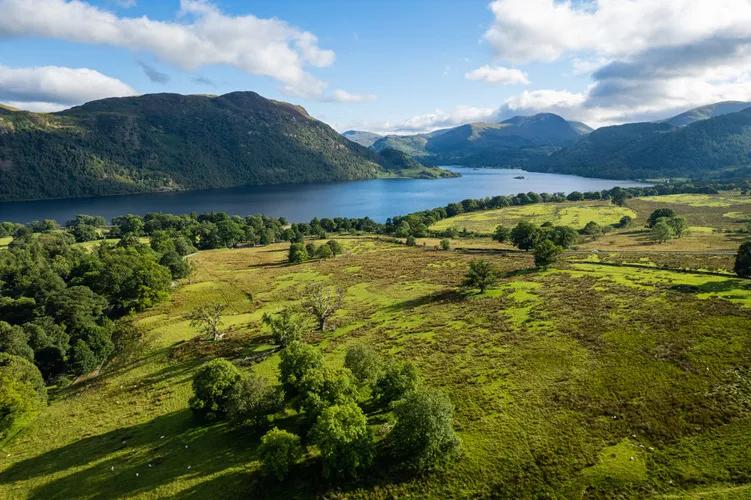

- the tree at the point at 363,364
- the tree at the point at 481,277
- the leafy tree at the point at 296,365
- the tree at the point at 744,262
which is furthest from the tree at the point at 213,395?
the tree at the point at 744,262

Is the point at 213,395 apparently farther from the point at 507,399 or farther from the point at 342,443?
the point at 507,399

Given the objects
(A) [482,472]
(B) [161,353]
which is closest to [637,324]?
(A) [482,472]

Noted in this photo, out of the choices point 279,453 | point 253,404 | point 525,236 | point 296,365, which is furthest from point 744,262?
point 253,404

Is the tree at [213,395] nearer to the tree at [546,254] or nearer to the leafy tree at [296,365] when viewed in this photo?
the leafy tree at [296,365]

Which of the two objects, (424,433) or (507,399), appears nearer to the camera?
(424,433)

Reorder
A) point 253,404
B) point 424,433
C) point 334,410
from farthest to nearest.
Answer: point 253,404, point 334,410, point 424,433

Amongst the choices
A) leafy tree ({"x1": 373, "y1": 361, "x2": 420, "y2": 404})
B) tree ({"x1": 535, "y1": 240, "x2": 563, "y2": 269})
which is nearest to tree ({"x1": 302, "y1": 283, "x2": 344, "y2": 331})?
leafy tree ({"x1": 373, "y1": 361, "x2": 420, "y2": 404})

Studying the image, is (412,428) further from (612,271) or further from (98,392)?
(612,271)
